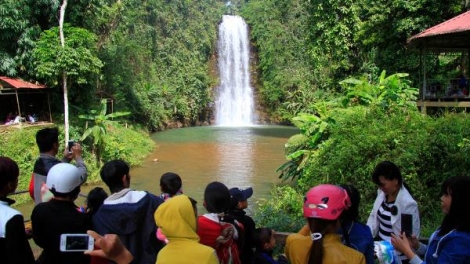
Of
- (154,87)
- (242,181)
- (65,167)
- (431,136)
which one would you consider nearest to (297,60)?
(154,87)

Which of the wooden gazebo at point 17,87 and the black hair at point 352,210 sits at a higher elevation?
the wooden gazebo at point 17,87

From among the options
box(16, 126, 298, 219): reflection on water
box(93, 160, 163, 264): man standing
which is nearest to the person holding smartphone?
box(93, 160, 163, 264): man standing

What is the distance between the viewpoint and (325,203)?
2.27 meters

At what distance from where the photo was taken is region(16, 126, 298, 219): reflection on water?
15297 mm

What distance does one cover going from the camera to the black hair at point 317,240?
7.24ft

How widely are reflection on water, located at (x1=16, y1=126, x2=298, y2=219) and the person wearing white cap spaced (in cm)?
985

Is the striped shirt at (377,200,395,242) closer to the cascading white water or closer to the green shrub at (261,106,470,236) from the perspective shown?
the green shrub at (261,106,470,236)

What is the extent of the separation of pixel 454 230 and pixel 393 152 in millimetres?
6253

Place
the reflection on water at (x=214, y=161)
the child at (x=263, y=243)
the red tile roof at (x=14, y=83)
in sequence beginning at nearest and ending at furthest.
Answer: the child at (x=263, y=243), the red tile roof at (x=14, y=83), the reflection on water at (x=214, y=161)

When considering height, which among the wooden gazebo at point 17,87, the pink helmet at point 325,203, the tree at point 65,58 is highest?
the tree at point 65,58

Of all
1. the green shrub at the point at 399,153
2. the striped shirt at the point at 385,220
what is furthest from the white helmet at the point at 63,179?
the green shrub at the point at 399,153

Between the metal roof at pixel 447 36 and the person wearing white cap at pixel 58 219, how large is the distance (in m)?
11.8

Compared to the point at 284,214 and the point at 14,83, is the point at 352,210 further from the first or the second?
A: the point at 14,83

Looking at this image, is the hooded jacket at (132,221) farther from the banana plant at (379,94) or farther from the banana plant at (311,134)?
the banana plant at (379,94)
